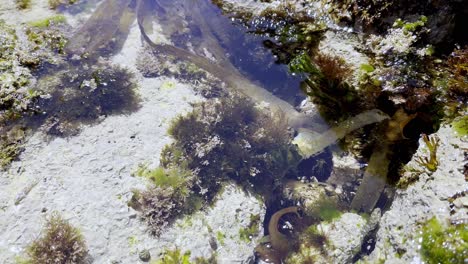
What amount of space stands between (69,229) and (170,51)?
11.6 feet

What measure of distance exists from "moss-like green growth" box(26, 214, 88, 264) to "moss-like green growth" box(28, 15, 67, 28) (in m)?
3.78

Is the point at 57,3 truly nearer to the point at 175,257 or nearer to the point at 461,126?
the point at 175,257

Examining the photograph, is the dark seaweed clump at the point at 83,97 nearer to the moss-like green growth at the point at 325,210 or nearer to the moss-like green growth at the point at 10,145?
the moss-like green growth at the point at 10,145

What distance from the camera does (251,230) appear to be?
4.30m

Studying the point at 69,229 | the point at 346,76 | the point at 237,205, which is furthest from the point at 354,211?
the point at 69,229

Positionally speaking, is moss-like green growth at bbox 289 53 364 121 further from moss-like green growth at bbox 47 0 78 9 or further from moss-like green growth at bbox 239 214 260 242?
moss-like green growth at bbox 47 0 78 9

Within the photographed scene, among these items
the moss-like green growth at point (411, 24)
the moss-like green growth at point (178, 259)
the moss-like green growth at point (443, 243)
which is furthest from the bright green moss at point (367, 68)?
the moss-like green growth at point (178, 259)

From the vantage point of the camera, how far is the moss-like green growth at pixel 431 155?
2361mm

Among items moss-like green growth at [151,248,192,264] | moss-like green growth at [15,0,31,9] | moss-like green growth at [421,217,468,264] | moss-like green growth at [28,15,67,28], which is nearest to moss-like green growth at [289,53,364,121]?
moss-like green growth at [421,217,468,264]

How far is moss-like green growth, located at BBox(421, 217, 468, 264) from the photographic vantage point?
6.21 ft

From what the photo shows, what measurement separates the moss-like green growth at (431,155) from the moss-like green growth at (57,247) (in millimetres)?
3783

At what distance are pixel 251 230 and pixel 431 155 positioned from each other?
8.57 feet

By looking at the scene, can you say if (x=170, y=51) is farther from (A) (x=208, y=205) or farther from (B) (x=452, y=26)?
(B) (x=452, y=26)

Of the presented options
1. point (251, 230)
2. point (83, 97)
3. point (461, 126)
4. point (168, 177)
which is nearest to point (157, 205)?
→ point (168, 177)
